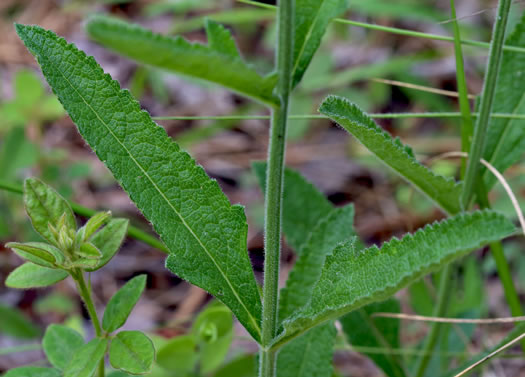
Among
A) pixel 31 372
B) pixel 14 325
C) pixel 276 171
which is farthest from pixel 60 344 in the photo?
pixel 14 325

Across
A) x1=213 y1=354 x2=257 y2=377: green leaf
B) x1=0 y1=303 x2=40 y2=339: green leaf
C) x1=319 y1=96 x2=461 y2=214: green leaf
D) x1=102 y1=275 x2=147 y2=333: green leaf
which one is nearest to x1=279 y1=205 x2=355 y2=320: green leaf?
x1=319 y1=96 x2=461 y2=214: green leaf

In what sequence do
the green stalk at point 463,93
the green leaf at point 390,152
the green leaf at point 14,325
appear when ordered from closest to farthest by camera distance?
the green leaf at point 390,152 < the green stalk at point 463,93 < the green leaf at point 14,325

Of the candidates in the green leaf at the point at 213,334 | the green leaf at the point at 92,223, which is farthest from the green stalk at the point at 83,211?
the green leaf at the point at 92,223

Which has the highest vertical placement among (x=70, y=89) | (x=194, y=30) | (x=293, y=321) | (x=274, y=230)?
(x=194, y=30)

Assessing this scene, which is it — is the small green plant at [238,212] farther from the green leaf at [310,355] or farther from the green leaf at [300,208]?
the green leaf at [300,208]

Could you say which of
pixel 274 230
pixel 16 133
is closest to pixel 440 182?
pixel 274 230

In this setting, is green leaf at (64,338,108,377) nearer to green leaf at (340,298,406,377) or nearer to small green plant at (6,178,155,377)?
small green plant at (6,178,155,377)

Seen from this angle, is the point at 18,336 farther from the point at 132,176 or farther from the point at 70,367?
the point at 132,176
